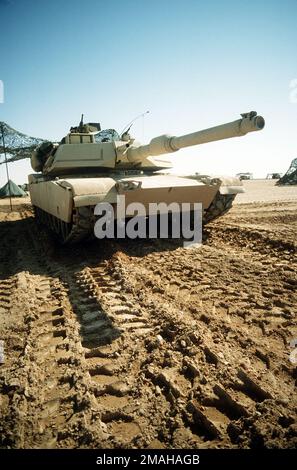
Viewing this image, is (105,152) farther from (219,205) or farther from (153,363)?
(153,363)

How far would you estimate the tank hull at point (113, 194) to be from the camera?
517cm

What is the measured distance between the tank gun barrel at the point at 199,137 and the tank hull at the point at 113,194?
25.0 inches

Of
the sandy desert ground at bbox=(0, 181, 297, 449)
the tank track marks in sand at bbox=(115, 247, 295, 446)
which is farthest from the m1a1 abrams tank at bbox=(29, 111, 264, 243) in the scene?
the tank track marks in sand at bbox=(115, 247, 295, 446)

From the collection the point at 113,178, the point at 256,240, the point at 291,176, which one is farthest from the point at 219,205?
the point at 291,176

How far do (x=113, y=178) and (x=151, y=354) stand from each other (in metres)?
4.36

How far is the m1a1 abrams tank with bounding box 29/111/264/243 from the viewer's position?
507cm

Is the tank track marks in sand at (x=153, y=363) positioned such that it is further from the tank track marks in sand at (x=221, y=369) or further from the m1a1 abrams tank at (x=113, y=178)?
the m1a1 abrams tank at (x=113, y=178)

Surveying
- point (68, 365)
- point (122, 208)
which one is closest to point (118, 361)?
point (68, 365)

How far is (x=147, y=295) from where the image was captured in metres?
3.69

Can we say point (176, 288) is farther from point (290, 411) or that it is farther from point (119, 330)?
point (290, 411)

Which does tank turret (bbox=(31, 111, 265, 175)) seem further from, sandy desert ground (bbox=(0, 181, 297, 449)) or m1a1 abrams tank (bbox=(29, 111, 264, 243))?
sandy desert ground (bbox=(0, 181, 297, 449))

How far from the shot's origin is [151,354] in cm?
252

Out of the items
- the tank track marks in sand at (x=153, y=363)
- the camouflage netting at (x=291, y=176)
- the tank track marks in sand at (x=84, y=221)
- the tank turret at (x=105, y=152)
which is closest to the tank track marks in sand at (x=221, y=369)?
the tank track marks in sand at (x=153, y=363)
